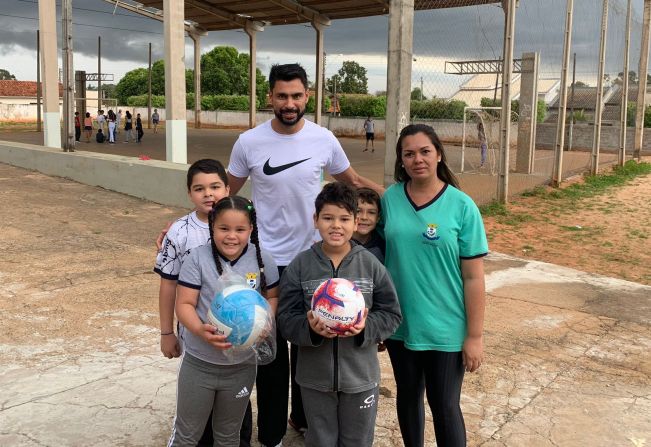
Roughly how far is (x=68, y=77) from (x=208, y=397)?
12482 millimetres

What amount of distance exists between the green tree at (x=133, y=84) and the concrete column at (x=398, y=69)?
2925 inches

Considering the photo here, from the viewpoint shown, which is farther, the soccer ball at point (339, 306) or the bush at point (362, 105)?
the bush at point (362, 105)

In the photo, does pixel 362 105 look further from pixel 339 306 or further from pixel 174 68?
pixel 339 306

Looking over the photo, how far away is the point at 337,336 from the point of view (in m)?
2.42

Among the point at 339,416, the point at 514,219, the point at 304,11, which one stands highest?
the point at 304,11

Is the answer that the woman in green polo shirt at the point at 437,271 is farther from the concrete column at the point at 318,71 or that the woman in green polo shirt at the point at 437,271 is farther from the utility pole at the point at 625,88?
the concrete column at the point at 318,71

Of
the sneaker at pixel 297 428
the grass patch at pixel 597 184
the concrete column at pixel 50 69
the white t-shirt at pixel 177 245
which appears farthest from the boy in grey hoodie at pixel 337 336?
the concrete column at pixel 50 69

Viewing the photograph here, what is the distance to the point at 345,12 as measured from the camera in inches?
1061

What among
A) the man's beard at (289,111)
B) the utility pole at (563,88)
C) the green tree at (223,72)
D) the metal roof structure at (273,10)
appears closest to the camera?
the man's beard at (289,111)

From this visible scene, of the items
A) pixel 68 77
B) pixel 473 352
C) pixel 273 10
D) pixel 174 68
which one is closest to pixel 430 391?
pixel 473 352

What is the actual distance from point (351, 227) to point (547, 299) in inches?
171

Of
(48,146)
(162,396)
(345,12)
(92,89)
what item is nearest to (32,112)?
(92,89)

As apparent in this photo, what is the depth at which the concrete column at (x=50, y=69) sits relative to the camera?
14.9m

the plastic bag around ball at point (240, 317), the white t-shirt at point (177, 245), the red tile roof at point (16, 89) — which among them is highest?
the red tile roof at point (16, 89)
